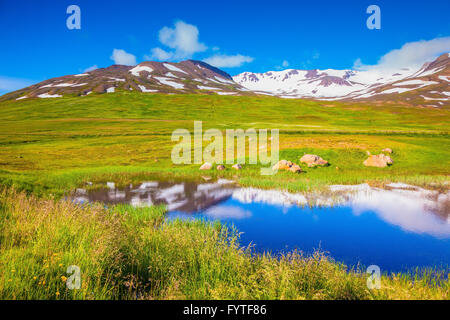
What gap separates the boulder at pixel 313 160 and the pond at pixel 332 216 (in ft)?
25.6

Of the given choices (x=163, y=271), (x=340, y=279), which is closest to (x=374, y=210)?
(x=340, y=279)

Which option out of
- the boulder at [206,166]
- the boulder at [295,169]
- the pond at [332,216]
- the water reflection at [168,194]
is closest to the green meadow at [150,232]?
the boulder at [206,166]

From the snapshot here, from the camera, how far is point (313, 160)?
3391cm

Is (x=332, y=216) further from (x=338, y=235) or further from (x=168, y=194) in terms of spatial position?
(x=168, y=194)

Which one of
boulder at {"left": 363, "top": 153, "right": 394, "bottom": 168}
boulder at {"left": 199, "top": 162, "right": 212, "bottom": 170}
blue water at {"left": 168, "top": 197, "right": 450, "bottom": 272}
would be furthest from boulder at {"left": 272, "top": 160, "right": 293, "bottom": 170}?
blue water at {"left": 168, "top": 197, "right": 450, "bottom": 272}

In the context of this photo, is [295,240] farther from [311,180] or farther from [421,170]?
[421,170]

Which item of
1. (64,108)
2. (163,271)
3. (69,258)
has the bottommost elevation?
(163,271)

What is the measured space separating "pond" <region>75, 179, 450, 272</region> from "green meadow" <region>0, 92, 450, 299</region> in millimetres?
1593

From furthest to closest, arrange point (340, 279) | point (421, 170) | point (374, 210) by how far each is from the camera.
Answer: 1. point (421, 170)
2. point (374, 210)
3. point (340, 279)

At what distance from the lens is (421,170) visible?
106ft

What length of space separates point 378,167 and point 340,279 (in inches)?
1187

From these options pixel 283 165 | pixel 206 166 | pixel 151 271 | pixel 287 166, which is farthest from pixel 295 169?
pixel 151 271

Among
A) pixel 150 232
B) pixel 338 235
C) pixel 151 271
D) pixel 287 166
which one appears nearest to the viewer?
→ pixel 151 271

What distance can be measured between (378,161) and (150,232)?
32.6m
